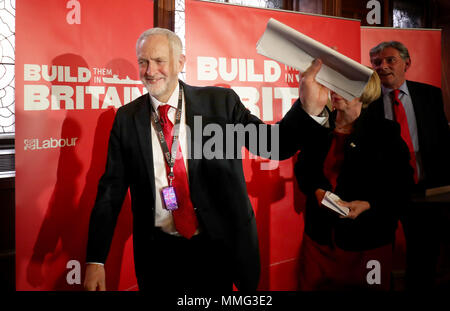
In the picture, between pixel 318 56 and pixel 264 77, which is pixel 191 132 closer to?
pixel 318 56

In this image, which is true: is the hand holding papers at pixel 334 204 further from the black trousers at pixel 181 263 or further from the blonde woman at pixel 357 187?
the black trousers at pixel 181 263

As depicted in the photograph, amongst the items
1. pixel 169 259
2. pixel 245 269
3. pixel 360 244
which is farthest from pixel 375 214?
pixel 169 259

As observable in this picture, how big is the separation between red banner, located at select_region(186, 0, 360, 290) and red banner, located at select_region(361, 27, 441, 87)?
0.16 m

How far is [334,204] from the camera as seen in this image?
6.67 ft

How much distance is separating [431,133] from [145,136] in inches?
78.1

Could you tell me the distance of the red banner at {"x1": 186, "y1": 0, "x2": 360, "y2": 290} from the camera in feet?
7.18

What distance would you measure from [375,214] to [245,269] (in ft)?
3.07

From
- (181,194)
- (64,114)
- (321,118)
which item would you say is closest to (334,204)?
(321,118)

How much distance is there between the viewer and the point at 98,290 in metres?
1.60

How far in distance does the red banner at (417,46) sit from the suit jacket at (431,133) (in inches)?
12.4

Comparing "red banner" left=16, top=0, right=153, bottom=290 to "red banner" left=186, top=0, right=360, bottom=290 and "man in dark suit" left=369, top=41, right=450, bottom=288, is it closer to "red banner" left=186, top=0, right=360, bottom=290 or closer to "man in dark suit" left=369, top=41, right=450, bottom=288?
"red banner" left=186, top=0, right=360, bottom=290

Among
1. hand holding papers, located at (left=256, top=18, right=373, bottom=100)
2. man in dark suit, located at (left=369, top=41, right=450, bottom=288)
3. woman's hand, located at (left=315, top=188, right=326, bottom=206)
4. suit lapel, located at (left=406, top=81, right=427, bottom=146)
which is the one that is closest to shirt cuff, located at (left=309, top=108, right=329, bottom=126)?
hand holding papers, located at (left=256, top=18, right=373, bottom=100)

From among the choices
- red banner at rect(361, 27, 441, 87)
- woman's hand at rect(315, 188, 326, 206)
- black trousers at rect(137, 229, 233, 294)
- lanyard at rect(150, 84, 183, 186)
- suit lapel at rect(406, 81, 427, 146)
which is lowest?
black trousers at rect(137, 229, 233, 294)
